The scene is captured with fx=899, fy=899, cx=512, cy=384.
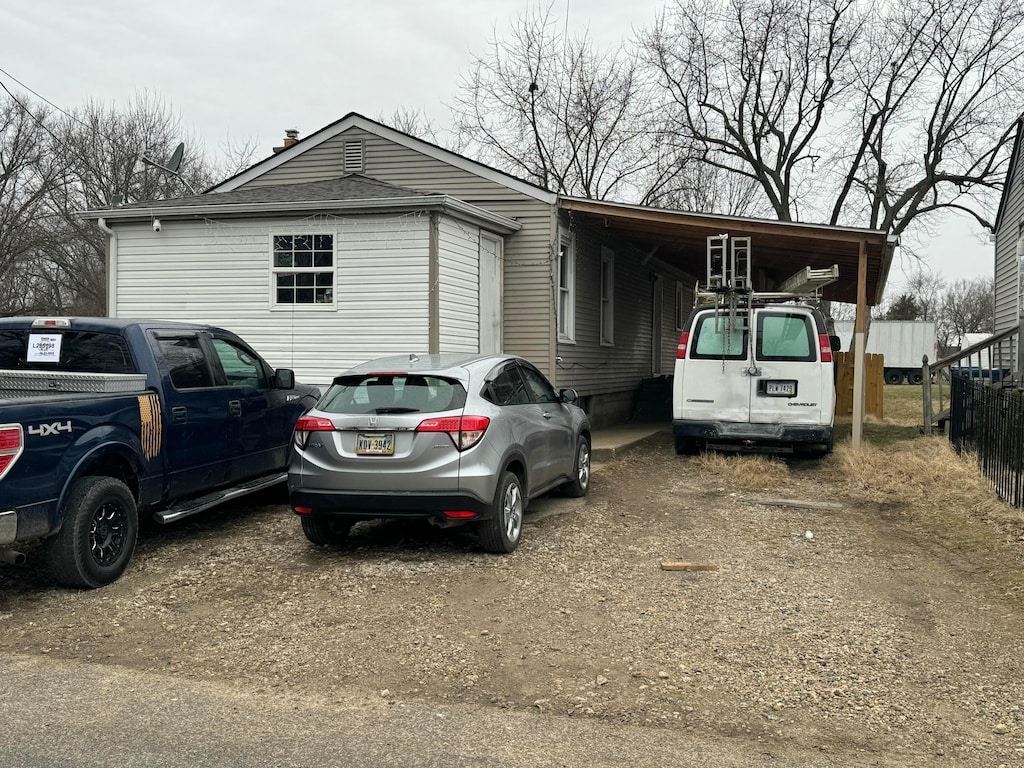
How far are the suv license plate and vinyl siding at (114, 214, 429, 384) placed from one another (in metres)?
5.96

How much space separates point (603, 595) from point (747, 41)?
3181 cm

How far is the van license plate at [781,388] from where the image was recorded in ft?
37.3

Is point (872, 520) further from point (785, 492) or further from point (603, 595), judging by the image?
point (603, 595)

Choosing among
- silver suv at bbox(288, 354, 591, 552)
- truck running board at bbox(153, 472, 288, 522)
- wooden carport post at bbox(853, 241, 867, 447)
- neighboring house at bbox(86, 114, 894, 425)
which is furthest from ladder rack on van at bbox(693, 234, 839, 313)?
truck running board at bbox(153, 472, 288, 522)

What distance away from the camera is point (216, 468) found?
7.50m

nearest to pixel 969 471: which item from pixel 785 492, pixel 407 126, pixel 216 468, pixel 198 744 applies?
pixel 785 492

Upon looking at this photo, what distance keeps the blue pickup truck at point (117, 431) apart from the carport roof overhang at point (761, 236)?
6809mm

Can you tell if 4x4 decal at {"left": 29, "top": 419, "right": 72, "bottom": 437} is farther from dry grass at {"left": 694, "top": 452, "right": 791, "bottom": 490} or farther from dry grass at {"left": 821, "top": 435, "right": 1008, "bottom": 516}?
dry grass at {"left": 821, "top": 435, "right": 1008, "bottom": 516}

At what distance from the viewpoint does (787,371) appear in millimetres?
11375

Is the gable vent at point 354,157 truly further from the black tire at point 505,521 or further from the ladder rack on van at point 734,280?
the black tire at point 505,521

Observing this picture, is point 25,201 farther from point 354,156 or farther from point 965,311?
point 965,311

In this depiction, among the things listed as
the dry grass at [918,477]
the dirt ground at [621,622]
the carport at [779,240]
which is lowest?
the dirt ground at [621,622]

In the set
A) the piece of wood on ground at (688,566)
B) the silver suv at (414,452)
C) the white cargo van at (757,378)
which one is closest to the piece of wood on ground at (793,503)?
the white cargo van at (757,378)

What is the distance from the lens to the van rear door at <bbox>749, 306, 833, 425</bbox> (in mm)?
11289
